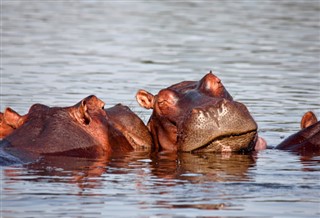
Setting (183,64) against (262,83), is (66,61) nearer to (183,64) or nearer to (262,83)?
(183,64)

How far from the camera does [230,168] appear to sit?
10.3 m

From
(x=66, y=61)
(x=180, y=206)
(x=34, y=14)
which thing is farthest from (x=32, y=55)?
(x=180, y=206)

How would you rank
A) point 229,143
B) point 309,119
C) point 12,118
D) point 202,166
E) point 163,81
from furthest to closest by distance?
point 163,81, point 309,119, point 229,143, point 12,118, point 202,166

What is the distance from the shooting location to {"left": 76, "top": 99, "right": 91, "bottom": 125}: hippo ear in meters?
10.6

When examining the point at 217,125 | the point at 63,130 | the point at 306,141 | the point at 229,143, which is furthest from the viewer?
the point at 306,141

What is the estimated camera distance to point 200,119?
10625mm

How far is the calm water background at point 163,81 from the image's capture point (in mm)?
8406

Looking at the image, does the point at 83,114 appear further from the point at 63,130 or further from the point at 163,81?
the point at 163,81

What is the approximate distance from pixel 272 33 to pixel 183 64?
24.6 feet

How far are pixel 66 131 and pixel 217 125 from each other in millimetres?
1407

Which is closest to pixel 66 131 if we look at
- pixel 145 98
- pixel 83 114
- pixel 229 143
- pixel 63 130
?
pixel 63 130

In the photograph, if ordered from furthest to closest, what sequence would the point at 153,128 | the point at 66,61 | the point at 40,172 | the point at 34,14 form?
1. the point at 34,14
2. the point at 66,61
3. the point at 153,128
4. the point at 40,172

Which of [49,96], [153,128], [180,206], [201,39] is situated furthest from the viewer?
[201,39]

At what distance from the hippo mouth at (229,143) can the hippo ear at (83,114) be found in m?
1.10
